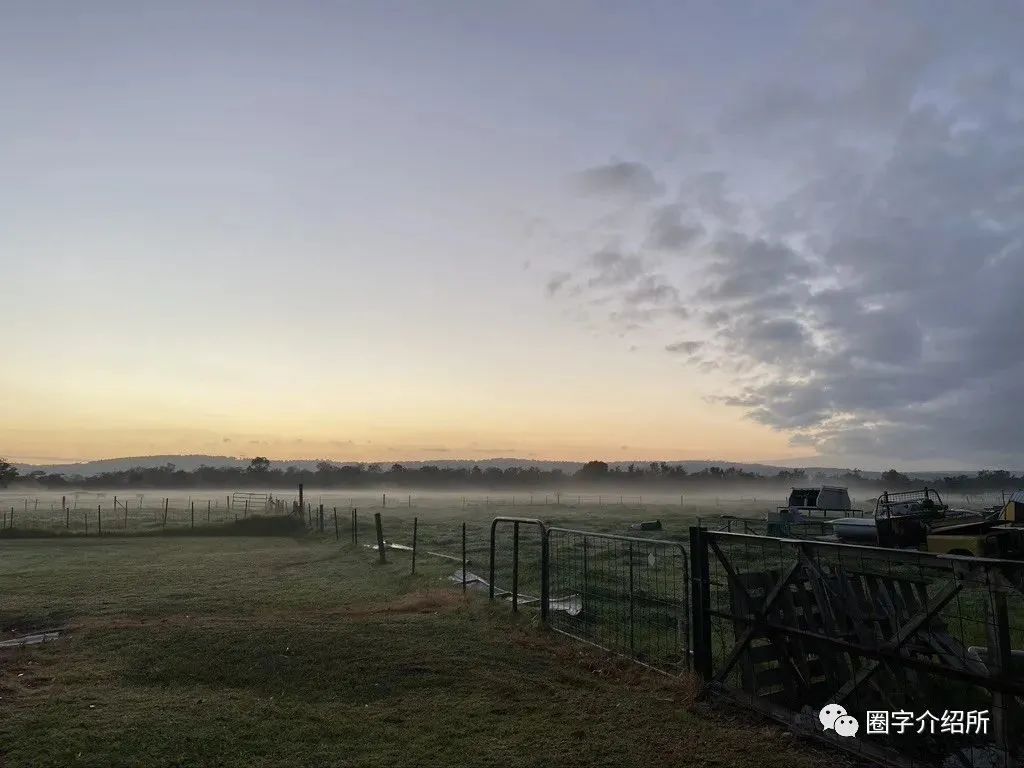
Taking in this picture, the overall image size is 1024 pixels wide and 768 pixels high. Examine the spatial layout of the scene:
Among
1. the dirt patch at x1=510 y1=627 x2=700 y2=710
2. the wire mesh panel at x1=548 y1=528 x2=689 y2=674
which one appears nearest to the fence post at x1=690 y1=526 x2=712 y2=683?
the dirt patch at x1=510 y1=627 x2=700 y2=710

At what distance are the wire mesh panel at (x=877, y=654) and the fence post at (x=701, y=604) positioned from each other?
1 centimetres

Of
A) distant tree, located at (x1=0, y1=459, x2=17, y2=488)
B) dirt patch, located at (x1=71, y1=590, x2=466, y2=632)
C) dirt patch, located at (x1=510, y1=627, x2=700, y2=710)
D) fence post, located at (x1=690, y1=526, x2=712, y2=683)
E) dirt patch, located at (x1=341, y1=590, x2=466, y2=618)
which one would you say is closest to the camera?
dirt patch, located at (x1=510, y1=627, x2=700, y2=710)

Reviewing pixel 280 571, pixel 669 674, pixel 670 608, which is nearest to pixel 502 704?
pixel 669 674

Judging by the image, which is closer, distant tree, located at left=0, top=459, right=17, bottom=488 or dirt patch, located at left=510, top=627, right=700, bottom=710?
dirt patch, located at left=510, top=627, right=700, bottom=710

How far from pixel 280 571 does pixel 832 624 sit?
17592 mm

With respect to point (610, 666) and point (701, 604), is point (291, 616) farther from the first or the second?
point (701, 604)

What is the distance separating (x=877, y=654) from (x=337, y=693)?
5.80m

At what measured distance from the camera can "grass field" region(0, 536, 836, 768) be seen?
6301 millimetres

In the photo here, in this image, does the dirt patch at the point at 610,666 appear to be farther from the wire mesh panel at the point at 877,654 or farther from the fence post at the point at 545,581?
the fence post at the point at 545,581

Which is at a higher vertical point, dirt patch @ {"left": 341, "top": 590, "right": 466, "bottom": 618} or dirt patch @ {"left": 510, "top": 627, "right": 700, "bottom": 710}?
dirt patch @ {"left": 510, "top": 627, "right": 700, "bottom": 710}

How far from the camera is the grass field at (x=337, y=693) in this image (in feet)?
20.7

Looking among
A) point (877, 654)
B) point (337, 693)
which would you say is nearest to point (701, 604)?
point (877, 654)

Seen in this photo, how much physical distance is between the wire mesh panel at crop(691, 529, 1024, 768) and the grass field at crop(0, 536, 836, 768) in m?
0.60

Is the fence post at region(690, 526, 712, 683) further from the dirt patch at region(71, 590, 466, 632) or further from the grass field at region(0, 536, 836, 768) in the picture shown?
the dirt patch at region(71, 590, 466, 632)
